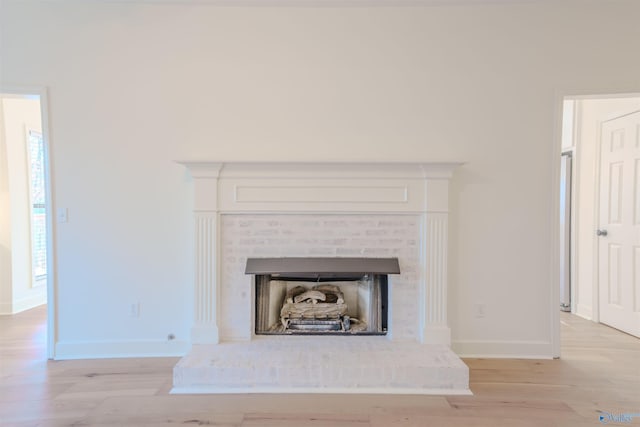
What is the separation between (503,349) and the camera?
2738 millimetres

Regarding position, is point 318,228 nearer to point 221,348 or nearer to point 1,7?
point 221,348

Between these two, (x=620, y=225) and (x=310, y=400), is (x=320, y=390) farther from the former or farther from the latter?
(x=620, y=225)

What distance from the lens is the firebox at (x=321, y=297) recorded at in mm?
2625

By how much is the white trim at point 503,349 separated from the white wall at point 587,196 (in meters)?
1.39

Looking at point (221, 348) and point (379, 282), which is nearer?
point (221, 348)

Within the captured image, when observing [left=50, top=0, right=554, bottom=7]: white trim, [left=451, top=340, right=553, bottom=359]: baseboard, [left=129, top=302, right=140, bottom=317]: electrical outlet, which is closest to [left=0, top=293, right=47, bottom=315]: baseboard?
[left=129, top=302, right=140, bottom=317]: electrical outlet

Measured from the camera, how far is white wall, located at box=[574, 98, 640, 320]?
3551mm

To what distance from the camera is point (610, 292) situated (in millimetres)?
3418

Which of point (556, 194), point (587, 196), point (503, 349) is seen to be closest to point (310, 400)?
point (503, 349)

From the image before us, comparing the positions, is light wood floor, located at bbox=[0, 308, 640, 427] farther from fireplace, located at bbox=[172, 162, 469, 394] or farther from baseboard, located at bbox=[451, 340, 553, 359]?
fireplace, located at bbox=[172, 162, 469, 394]

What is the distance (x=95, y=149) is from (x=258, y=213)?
1.41 metres

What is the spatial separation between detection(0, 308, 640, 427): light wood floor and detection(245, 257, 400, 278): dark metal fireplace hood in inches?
33.1

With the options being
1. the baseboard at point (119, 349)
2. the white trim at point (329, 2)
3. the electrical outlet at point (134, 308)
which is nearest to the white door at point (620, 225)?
the white trim at point (329, 2)

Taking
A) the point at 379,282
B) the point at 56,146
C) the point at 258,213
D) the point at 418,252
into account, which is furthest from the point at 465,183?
the point at 56,146
